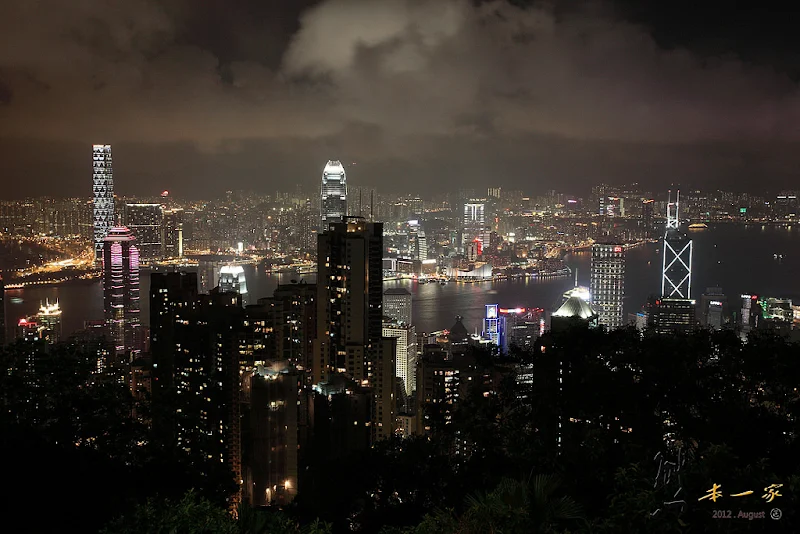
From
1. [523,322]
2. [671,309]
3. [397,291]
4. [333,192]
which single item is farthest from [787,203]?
[333,192]

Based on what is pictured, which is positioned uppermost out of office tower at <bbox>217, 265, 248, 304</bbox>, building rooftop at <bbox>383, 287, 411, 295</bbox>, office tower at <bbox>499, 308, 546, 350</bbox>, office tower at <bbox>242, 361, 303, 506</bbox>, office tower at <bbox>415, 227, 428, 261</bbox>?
office tower at <bbox>415, 227, 428, 261</bbox>

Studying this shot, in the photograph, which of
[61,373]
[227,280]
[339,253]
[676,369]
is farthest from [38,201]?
[676,369]

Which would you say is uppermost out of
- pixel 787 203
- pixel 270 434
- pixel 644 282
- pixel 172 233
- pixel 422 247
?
pixel 787 203

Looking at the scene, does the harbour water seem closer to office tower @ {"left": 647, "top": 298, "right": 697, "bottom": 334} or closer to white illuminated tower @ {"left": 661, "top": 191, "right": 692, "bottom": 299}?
white illuminated tower @ {"left": 661, "top": 191, "right": 692, "bottom": 299}

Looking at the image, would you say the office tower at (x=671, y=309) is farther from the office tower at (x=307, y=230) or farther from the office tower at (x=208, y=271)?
the office tower at (x=208, y=271)

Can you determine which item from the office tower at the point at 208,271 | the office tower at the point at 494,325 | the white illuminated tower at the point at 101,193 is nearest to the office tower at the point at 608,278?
the office tower at the point at 494,325

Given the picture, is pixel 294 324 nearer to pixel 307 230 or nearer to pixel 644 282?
pixel 307 230

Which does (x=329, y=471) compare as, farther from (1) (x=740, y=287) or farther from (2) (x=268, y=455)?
(1) (x=740, y=287)

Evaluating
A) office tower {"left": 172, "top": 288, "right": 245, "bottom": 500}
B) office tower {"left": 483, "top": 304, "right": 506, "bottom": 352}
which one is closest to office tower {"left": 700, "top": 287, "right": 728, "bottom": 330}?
office tower {"left": 483, "top": 304, "right": 506, "bottom": 352}
